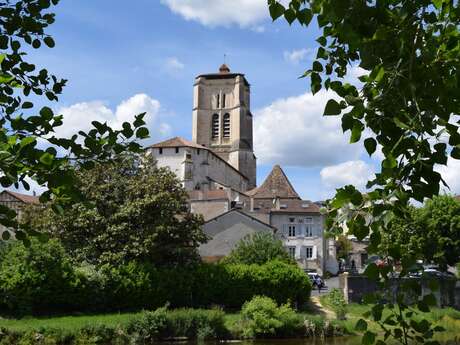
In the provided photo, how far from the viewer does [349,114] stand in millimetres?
2461

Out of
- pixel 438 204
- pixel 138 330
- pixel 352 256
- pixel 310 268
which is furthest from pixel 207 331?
pixel 352 256

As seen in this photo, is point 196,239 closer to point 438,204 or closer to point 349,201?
point 438,204

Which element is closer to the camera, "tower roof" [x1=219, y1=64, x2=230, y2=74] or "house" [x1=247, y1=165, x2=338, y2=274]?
"house" [x1=247, y1=165, x2=338, y2=274]

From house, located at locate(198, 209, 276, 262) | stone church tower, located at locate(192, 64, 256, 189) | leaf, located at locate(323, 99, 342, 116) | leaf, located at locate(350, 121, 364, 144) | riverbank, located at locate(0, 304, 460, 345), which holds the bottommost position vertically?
riverbank, located at locate(0, 304, 460, 345)

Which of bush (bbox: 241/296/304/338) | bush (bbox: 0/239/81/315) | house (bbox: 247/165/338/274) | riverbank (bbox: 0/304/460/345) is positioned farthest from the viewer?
house (bbox: 247/165/338/274)

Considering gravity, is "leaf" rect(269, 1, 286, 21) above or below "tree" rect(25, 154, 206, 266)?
below

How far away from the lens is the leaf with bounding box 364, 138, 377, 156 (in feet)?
8.38

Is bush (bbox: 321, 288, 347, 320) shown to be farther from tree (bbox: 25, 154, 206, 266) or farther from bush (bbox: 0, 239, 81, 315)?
bush (bbox: 0, 239, 81, 315)

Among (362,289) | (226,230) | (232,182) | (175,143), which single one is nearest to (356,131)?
(362,289)

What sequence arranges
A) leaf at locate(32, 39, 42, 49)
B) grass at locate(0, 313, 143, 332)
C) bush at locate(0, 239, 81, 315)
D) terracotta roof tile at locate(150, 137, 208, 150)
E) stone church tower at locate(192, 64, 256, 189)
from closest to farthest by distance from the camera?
leaf at locate(32, 39, 42, 49) < grass at locate(0, 313, 143, 332) < bush at locate(0, 239, 81, 315) < terracotta roof tile at locate(150, 137, 208, 150) < stone church tower at locate(192, 64, 256, 189)

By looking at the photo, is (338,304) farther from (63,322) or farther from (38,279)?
(38,279)

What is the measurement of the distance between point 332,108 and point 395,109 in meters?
0.32

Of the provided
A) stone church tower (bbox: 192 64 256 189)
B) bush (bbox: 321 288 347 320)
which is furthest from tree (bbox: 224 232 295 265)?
stone church tower (bbox: 192 64 256 189)

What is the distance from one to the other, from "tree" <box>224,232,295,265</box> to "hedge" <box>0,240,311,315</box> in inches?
75.8
